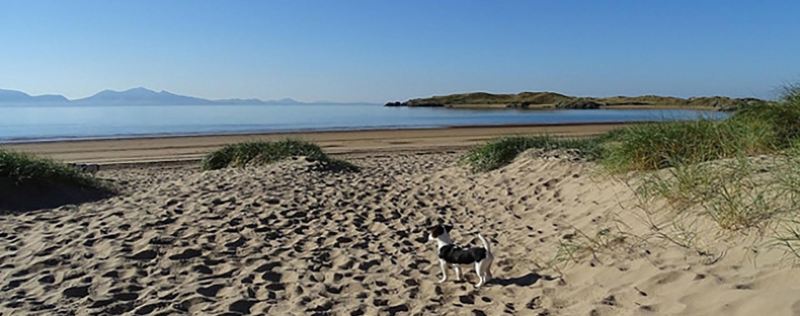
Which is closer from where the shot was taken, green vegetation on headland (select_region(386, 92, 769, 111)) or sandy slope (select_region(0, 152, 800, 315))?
sandy slope (select_region(0, 152, 800, 315))

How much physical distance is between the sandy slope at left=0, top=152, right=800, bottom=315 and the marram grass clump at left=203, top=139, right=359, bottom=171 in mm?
3122

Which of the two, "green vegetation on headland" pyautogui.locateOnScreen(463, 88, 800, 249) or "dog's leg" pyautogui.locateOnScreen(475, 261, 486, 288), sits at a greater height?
"green vegetation on headland" pyautogui.locateOnScreen(463, 88, 800, 249)

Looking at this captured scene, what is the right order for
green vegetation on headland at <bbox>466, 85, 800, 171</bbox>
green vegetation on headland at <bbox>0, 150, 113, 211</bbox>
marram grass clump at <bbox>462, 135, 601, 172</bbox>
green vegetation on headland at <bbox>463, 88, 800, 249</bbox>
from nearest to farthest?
green vegetation on headland at <bbox>463, 88, 800, 249</bbox> → green vegetation on headland at <bbox>466, 85, 800, 171</bbox> → green vegetation on headland at <bbox>0, 150, 113, 211</bbox> → marram grass clump at <bbox>462, 135, 601, 172</bbox>

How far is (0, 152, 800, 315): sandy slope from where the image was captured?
4129 millimetres

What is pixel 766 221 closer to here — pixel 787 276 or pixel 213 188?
pixel 787 276

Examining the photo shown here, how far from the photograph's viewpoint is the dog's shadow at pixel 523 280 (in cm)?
484

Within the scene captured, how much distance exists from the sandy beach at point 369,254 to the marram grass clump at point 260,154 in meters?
2.51

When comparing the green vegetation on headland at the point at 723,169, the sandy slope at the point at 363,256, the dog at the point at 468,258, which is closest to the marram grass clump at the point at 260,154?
the sandy slope at the point at 363,256

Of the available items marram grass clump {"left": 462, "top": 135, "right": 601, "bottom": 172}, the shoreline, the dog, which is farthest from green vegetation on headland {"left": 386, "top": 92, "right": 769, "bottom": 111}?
the dog

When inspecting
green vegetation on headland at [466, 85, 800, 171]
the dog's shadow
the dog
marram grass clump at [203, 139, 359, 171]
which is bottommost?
the dog's shadow

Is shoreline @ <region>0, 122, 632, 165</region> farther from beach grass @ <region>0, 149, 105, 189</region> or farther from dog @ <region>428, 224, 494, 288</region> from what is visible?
dog @ <region>428, 224, 494, 288</region>

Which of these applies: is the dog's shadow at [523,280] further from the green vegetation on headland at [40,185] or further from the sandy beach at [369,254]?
the green vegetation on headland at [40,185]

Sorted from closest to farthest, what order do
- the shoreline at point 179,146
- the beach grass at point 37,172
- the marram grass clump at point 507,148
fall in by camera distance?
the beach grass at point 37,172
the marram grass clump at point 507,148
the shoreline at point 179,146

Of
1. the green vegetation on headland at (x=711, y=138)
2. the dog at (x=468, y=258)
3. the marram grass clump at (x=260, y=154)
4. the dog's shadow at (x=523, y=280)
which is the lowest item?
the dog's shadow at (x=523, y=280)
